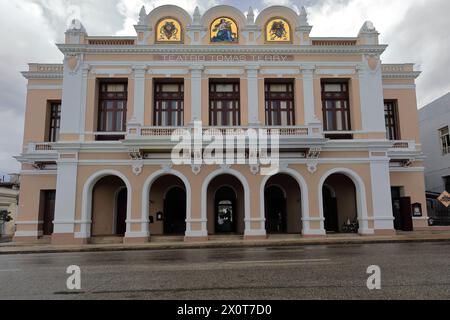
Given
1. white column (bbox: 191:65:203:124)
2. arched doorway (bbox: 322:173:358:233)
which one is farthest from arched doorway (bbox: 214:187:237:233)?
arched doorway (bbox: 322:173:358:233)

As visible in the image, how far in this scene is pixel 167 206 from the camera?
21.0 m

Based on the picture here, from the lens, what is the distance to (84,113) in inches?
757

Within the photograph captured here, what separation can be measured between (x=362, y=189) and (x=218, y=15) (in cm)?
1309

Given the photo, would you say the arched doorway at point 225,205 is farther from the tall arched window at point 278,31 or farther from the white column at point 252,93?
the tall arched window at point 278,31

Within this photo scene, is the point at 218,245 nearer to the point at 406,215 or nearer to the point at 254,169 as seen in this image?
the point at 254,169

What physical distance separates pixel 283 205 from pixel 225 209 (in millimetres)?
3619

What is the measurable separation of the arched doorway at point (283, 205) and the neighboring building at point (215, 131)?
2.8 inches

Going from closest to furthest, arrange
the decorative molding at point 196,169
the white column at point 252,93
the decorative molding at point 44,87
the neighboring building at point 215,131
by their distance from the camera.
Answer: the neighboring building at point 215,131 → the decorative molding at point 196,169 → the white column at point 252,93 → the decorative molding at point 44,87

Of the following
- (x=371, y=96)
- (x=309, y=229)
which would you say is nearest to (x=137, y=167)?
(x=309, y=229)

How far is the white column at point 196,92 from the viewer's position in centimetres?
1922

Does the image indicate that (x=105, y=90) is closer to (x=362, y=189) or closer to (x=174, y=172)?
(x=174, y=172)

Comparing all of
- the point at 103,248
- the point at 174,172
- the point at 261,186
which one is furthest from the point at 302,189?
the point at 103,248

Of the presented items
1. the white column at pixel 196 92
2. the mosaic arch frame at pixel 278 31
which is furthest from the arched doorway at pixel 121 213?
the mosaic arch frame at pixel 278 31
